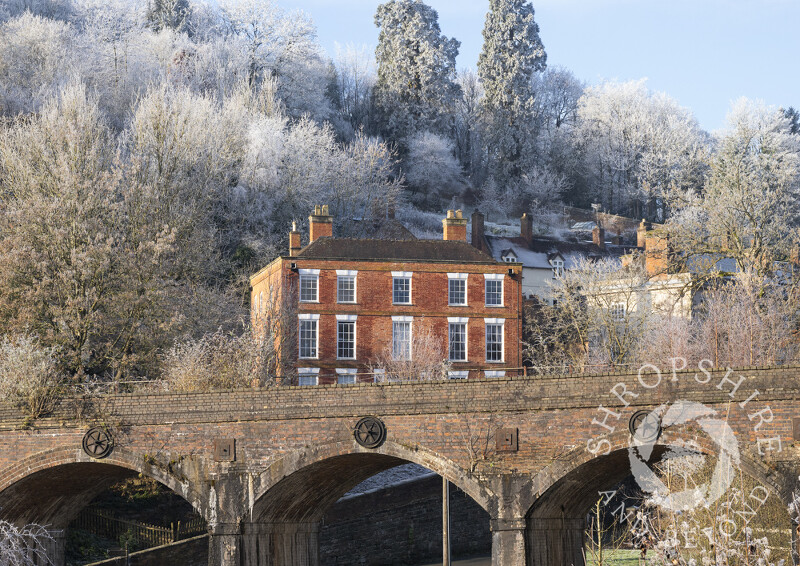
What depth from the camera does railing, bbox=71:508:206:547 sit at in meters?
33.2

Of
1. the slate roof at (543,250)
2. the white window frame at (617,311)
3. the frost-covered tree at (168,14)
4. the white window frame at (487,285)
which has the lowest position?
the white window frame at (617,311)

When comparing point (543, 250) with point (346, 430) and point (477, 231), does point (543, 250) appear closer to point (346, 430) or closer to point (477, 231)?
point (477, 231)

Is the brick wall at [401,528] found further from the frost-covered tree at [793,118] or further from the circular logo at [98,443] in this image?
the frost-covered tree at [793,118]

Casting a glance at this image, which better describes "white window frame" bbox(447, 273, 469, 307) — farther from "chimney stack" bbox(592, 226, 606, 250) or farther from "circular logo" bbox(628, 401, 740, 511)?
"circular logo" bbox(628, 401, 740, 511)

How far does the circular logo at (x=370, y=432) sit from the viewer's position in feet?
84.0

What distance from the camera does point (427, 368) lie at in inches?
1735

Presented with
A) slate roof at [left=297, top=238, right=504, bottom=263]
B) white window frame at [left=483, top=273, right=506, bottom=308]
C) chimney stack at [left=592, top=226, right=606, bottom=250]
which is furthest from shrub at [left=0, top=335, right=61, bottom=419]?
chimney stack at [left=592, top=226, right=606, bottom=250]

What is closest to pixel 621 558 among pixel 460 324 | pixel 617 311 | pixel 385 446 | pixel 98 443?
pixel 385 446

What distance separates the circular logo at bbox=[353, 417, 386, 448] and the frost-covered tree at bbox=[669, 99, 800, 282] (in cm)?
1141

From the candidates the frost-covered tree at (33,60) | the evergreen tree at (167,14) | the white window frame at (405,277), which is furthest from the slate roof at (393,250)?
the evergreen tree at (167,14)

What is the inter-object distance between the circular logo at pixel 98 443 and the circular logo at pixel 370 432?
6.10 m

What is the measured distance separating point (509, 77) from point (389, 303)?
127ft

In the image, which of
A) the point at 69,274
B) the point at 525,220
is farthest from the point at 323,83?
the point at 69,274

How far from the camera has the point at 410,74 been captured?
83062mm
